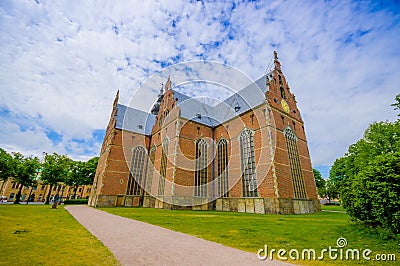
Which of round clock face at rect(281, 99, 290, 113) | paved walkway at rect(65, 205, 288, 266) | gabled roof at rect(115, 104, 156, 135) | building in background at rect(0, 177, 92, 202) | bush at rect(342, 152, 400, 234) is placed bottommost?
paved walkway at rect(65, 205, 288, 266)

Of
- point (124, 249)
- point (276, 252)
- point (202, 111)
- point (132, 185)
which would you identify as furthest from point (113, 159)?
point (276, 252)

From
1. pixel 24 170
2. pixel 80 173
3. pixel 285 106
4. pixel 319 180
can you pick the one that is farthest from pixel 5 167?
pixel 319 180

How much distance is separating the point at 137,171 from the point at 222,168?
13.8 m

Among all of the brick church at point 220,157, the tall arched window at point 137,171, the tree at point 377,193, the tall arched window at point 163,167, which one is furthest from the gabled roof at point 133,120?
the tree at point 377,193

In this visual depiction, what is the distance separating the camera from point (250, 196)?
63.6 ft

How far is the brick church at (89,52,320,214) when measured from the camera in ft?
63.4

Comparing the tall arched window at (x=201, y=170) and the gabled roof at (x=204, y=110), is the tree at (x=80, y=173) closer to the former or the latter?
the gabled roof at (x=204, y=110)

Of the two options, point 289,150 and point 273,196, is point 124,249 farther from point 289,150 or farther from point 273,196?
point 289,150

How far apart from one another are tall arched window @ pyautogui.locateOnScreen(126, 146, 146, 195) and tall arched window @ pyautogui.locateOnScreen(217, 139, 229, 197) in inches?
496

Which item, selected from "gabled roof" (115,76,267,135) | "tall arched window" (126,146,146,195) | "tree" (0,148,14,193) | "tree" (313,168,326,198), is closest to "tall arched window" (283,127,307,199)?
"gabled roof" (115,76,267,135)

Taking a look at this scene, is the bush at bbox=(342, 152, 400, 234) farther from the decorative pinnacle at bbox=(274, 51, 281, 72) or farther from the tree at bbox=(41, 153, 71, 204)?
the tree at bbox=(41, 153, 71, 204)

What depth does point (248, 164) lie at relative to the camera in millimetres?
20562

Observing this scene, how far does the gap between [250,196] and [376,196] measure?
1399 centimetres

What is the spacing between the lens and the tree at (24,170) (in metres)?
30.0
